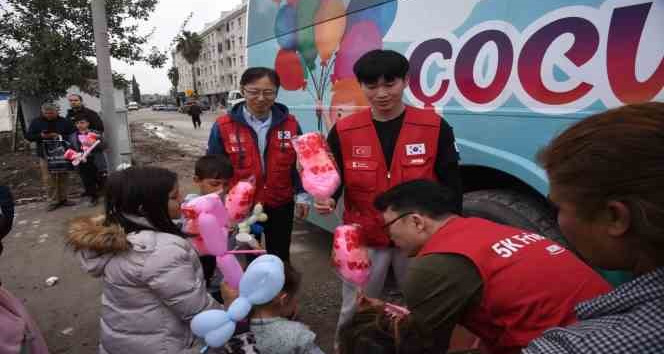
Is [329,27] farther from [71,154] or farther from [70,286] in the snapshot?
[71,154]

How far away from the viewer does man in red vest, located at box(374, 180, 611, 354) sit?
51.0 inches

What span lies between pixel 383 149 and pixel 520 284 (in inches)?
43.6

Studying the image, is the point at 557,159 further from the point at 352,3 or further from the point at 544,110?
the point at 352,3

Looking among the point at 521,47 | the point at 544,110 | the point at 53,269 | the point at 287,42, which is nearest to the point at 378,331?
the point at 544,110

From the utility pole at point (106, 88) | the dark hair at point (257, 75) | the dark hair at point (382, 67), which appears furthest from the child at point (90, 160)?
the dark hair at point (382, 67)

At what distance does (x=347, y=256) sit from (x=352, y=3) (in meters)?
1.99

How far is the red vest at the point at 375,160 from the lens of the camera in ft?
7.14

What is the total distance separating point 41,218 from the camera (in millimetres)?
6281

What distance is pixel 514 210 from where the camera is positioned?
7.89 ft

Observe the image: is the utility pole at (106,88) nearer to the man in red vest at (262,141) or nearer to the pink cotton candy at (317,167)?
the man in red vest at (262,141)

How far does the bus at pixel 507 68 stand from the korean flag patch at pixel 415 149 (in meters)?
0.47

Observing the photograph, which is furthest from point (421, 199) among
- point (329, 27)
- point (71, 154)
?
point (71, 154)

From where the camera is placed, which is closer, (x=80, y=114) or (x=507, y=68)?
(x=507, y=68)

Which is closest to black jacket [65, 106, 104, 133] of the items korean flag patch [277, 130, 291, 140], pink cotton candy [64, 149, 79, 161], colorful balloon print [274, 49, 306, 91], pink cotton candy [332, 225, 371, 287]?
pink cotton candy [64, 149, 79, 161]
